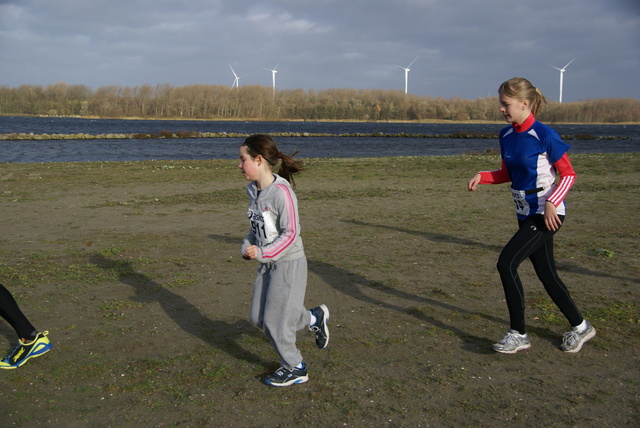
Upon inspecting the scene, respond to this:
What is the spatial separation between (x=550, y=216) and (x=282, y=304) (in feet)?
7.23

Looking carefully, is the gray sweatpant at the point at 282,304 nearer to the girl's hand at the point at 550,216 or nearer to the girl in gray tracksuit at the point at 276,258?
the girl in gray tracksuit at the point at 276,258

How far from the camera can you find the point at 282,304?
14.0ft

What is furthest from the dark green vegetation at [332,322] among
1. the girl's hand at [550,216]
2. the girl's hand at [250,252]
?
the girl's hand at [550,216]

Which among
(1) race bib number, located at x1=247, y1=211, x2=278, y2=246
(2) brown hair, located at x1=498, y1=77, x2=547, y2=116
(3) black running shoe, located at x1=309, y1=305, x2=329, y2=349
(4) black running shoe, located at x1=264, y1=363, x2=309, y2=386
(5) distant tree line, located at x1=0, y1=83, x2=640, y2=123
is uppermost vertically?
(5) distant tree line, located at x1=0, y1=83, x2=640, y2=123

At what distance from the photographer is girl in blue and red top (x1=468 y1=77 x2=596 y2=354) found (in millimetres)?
4730

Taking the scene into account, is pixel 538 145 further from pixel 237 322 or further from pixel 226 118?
pixel 226 118

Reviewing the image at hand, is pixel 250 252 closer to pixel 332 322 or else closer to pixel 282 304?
pixel 282 304

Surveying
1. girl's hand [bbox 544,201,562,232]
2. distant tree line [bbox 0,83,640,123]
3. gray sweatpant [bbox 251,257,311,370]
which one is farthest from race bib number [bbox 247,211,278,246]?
distant tree line [bbox 0,83,640,123]

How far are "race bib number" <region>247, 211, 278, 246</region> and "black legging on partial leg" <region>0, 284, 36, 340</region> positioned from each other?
2.01 m

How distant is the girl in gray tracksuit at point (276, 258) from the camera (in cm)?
425

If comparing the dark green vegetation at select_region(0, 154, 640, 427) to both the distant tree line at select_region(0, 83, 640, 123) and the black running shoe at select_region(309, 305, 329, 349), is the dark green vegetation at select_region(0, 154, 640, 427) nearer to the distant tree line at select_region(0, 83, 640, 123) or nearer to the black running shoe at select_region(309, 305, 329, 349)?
the black running shoe at select_region(309, 305, 329, 349)

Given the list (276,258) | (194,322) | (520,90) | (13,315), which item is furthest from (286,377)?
(520,90)

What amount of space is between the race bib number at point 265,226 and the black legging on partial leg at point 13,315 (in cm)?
201

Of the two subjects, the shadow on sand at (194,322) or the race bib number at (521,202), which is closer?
the race bib number at (521,202)
